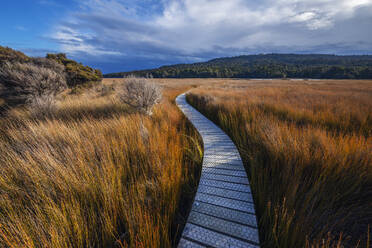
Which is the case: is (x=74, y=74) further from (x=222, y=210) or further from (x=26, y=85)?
(x=222, y=210)

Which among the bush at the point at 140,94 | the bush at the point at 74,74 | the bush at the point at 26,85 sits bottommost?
the bush at the point at 140,94

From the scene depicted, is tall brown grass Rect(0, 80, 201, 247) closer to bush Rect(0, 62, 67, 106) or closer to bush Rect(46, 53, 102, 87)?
bush Rect(0, 62, 67, 106)

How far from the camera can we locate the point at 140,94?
5.84 m

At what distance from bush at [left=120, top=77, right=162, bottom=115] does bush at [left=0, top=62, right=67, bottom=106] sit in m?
3.21

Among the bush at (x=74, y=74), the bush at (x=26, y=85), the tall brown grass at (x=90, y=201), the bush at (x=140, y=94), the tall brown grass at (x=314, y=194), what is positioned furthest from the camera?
the bush at (x=74, y=74)

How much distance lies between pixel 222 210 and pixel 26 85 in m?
8.38

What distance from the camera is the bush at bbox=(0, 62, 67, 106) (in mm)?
5527

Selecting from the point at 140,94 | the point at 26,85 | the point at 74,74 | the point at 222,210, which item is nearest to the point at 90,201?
the point at 222,210

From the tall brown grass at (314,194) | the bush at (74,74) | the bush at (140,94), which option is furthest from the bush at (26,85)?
the tall brown grass at (314,194)

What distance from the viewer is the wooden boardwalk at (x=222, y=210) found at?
1.55 m

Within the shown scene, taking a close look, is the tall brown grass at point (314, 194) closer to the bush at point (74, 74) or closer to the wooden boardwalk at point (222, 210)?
the wooden boardwalk at point (222, 210)

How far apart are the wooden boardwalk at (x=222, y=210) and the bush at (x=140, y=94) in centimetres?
375

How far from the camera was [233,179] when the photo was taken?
258 centimetres

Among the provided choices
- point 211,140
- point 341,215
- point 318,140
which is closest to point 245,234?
point 341,215
